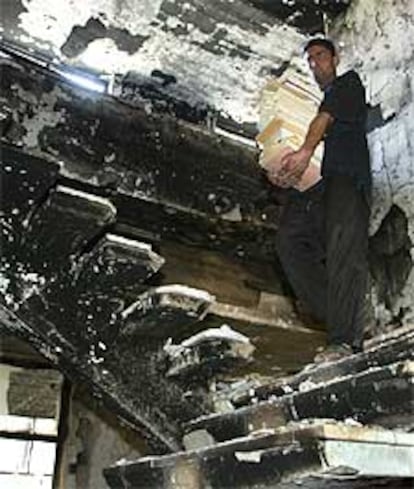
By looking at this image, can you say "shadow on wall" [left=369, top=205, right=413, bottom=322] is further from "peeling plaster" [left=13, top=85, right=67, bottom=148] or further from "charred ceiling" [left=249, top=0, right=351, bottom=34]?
"peeling plaster" [left=13, top=85, right=67, bottom=148]

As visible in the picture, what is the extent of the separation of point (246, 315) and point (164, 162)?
2.43 ft

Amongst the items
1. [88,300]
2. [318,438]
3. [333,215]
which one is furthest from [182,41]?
[318,438]

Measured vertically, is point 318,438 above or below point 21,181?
below

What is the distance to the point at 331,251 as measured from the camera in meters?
2.47

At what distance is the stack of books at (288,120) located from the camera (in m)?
2.87

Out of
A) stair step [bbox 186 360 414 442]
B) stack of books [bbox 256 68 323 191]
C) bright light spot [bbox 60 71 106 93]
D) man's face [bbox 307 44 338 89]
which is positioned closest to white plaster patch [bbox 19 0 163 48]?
bright light spot [bbox 60 71 106 93]

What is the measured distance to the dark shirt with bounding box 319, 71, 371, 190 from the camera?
2.58 metres

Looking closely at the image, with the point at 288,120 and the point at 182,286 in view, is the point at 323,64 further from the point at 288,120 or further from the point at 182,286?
the point at 182,286

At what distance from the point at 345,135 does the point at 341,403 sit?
3.67ft

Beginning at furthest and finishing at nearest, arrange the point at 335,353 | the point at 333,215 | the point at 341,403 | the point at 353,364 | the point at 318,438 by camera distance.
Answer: the point at 333,215 → the point at 335,353 → the point at 353,364 → the point at 341,403 → the point at 318,438

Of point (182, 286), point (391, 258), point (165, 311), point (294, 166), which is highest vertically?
point (294, 166)

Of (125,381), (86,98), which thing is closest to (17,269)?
(125,381)

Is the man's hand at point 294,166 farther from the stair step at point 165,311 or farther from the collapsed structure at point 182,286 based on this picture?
the stair step at point 165,311

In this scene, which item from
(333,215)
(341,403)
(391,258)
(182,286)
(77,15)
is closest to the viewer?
(341,403)
